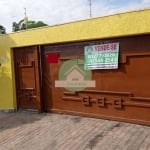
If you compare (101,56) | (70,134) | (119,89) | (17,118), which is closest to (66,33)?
(101,56)

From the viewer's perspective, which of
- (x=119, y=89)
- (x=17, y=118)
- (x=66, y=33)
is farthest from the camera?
(x=17, y=118)

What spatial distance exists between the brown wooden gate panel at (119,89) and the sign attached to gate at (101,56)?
120 millimetres

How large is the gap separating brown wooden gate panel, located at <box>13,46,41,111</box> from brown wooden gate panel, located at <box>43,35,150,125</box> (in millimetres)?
730

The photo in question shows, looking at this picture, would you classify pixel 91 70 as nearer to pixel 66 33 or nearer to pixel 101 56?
pixel 101 56

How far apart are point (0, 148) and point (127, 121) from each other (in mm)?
3278

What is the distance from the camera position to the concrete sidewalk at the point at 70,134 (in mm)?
5883

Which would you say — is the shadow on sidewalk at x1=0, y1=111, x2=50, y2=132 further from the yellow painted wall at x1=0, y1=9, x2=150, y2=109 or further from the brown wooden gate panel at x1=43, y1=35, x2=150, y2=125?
the brown wooden gate panel at x1=43, y1=35, x2=150, y2=125

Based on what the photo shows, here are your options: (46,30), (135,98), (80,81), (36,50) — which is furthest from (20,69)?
(135,98)

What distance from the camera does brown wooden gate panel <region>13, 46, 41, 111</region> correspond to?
900cm

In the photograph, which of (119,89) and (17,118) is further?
(17,118)

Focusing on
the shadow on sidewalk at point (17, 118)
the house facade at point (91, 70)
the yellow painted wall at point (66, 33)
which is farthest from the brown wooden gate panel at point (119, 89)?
the shadow on sidewalk at point (17, 118)

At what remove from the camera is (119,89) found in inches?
285

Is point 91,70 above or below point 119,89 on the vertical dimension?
above

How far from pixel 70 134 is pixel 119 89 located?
5.87ft
